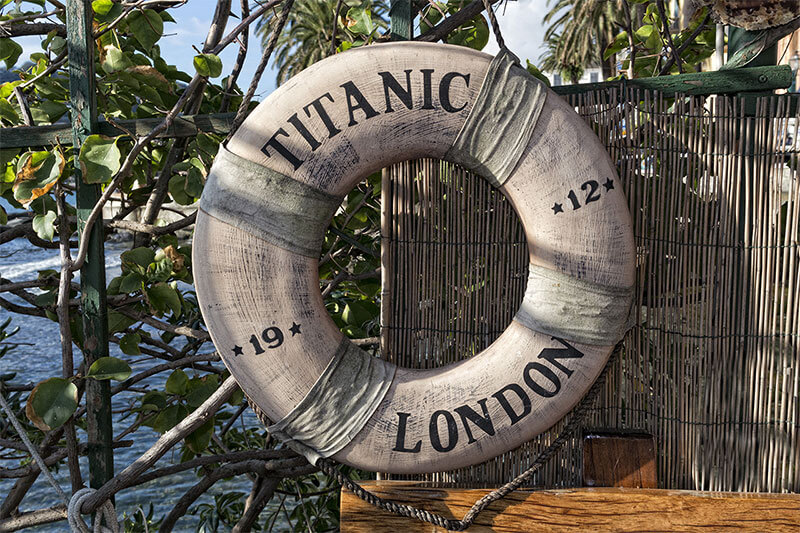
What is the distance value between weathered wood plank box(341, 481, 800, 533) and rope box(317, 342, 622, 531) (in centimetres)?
3

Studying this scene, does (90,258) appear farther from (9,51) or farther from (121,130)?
(9,51)

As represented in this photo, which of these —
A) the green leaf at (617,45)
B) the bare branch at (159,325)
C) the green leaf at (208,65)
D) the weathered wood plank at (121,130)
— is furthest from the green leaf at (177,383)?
the green leaf at (617,45)

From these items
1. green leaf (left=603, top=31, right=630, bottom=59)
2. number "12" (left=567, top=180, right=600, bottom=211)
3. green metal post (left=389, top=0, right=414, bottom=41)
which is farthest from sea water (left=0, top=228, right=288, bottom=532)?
green leaf (left=603, top=31, right=630, bottom=59)

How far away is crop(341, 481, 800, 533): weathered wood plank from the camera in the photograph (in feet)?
5.21

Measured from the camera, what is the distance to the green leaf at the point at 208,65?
1771mm

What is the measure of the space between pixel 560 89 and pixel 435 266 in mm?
517

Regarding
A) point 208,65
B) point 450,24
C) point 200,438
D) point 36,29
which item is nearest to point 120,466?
point 200,438

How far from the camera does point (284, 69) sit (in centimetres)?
1680

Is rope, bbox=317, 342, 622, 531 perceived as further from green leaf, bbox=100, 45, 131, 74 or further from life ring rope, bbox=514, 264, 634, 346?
green leaf, bbox=100, 45, 131, 74

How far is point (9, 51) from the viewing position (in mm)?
2029

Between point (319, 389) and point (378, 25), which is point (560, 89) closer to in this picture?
point (378, 25)

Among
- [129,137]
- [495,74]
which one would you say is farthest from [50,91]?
[495,74]

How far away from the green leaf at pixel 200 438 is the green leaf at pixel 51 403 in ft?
1.02

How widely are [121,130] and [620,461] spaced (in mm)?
1446
